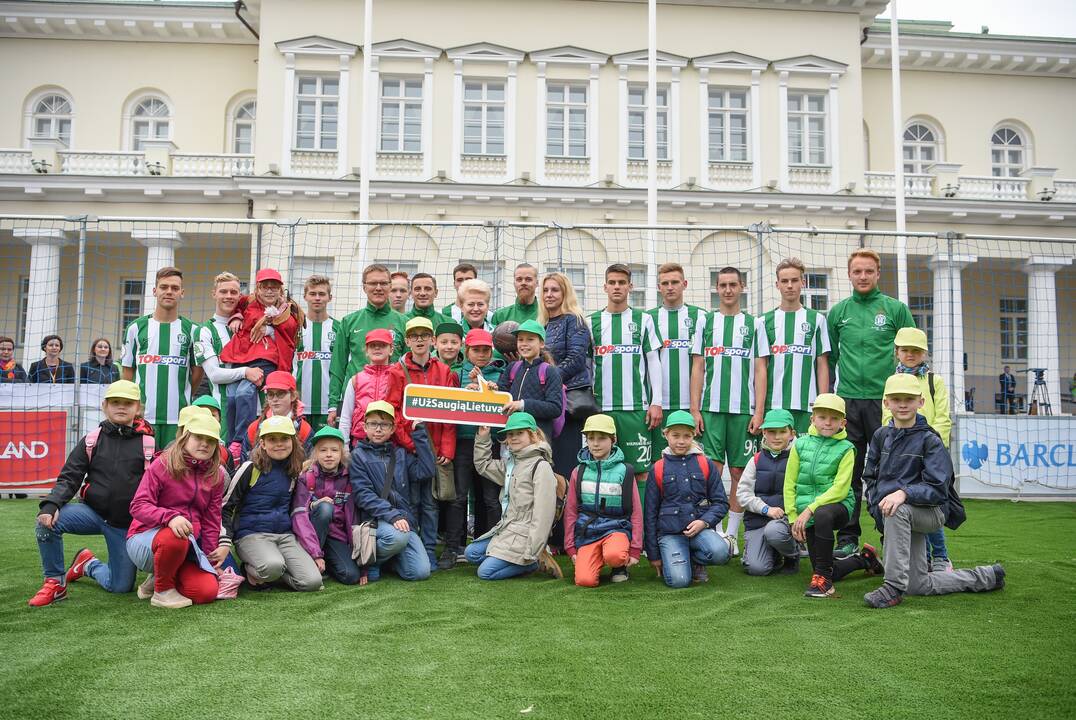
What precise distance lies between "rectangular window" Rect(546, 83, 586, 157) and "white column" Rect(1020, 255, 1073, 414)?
33.9 ft

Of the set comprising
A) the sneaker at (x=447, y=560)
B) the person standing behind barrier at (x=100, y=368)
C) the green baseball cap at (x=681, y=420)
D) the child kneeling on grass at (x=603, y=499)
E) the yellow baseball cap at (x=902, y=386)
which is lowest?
the sneaker at (x=447, y=560)

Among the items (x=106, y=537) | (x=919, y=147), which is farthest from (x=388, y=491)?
(x=919, y=147)

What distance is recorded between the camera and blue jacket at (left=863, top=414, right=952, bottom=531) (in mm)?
4871

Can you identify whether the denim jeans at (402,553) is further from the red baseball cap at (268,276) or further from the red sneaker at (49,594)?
the red baseball cap at (268,276)

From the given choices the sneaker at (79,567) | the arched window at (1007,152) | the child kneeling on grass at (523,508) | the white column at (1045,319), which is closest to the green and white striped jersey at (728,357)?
the child kneeling on grass at (523,508)

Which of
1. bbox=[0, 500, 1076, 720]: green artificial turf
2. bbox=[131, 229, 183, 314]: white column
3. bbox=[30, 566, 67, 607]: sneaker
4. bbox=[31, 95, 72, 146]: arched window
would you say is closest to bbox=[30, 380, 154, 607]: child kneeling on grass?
bbox=[30, 566, 67, 607]: sneaker

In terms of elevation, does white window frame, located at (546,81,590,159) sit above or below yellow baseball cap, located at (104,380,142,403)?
above

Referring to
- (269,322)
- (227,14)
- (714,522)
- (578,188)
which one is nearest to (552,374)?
(714,522)

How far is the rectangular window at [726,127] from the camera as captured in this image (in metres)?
20.2

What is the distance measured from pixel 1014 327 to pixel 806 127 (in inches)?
279

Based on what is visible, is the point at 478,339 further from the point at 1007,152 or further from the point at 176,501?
the point at 1007,152

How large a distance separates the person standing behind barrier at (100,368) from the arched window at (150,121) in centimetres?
1235

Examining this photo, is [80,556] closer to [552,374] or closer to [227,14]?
[552,374]

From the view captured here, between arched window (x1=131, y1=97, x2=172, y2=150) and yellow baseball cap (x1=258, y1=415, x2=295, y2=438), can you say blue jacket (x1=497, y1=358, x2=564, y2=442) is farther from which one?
arched window (x1=131, y1=97, x2=172, y2=150)
